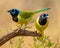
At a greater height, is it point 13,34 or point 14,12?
point 14,12

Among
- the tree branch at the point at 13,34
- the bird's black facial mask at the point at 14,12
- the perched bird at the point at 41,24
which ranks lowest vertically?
the tree branch at the point at 13,34

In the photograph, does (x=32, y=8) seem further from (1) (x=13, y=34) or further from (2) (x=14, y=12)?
(1) (x=13, y=34)

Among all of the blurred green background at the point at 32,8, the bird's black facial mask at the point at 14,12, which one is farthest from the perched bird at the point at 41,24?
the blurred green background at the point at 32,8

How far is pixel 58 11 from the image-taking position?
3748 millimetres

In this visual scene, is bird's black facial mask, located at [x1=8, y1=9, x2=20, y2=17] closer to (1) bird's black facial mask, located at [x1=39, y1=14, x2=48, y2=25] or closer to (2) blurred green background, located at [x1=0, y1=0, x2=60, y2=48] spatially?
(1) bird's black facial mask, located at [x1=39, y1=14, x2=48, y2=25]

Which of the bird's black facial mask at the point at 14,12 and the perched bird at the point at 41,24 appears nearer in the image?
the perched bird at the point at 41,24

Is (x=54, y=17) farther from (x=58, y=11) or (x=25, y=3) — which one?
(x=25, y=3)

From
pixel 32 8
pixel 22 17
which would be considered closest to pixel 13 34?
pixel 22 17

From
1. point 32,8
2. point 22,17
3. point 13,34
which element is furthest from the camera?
point 32,8

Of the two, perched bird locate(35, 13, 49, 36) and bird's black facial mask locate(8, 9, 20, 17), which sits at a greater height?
bird's black facial mask locate(8, 9, 20, 17)

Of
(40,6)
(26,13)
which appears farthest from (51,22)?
(26,13)

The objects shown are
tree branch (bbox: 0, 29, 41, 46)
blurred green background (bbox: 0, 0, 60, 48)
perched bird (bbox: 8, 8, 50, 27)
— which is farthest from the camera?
blurred green background (bbox: 0, 0, 60, 48)

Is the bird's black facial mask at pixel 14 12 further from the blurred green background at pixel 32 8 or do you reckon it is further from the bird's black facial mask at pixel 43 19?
the blurred green background at pixel 32 8

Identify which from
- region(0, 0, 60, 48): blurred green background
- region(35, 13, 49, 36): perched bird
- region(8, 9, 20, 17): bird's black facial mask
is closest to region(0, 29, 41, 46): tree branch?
region(35, 13, 49, 36): perched bird
